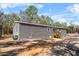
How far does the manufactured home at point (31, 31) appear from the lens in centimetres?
260

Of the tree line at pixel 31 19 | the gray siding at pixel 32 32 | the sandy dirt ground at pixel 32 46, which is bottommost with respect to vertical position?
the sandy dirt ground at pixel 32 46

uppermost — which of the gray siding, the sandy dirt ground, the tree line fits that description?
the tree line

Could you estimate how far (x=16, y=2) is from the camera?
2611 mm

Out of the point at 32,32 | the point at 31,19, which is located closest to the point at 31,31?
the point at 32,32

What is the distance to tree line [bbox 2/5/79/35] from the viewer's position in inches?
102

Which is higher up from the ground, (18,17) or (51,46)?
(18,17)

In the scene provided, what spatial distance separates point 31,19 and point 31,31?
0.16 meters

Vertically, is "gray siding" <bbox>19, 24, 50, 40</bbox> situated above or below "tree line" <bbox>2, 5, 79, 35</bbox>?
below

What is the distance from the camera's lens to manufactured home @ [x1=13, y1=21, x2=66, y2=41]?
260 cm

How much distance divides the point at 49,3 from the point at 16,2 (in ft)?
1.39

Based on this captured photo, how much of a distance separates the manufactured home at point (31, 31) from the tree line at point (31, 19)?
0.17 feet

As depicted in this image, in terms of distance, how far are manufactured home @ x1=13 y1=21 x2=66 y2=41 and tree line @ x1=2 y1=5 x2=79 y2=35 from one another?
0.17 feet

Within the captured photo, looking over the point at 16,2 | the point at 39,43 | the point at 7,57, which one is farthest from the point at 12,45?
the point at 16,2

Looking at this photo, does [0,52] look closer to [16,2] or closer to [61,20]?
[16,2]
